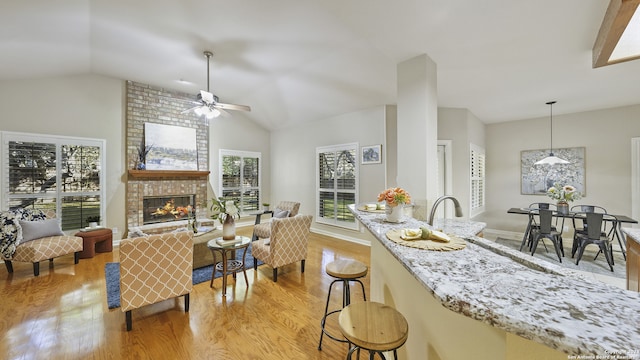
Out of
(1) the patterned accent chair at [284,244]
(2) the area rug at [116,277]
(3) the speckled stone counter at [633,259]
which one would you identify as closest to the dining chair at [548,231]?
(3) the speckled stone counter at [633,259]

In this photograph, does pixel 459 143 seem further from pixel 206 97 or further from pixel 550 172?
pixel 206 97

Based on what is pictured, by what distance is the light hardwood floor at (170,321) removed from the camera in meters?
1.95

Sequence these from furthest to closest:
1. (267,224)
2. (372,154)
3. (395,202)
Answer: (372,154), (267,224), (395,202)

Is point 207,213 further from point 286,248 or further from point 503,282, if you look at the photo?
point 503,282

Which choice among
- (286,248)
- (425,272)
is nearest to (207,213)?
(286,248)

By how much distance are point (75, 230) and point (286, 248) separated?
417cm

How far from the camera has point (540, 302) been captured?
63 cm

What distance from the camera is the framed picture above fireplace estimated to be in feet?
17.0

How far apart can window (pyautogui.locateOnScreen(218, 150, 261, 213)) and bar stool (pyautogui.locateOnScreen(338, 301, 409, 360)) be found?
5311 mm

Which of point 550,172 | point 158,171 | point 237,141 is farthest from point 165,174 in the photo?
point 550,172

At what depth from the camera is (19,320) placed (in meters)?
2.31

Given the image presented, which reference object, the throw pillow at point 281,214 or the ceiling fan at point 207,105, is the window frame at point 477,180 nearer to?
the throw pillow at point 281,214

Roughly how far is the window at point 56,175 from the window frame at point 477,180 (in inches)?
281

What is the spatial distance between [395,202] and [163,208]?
5388 millimetres
